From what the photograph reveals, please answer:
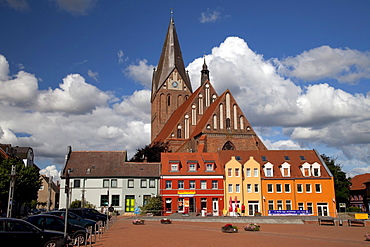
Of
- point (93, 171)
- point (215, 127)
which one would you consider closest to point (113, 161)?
point (93, 171)

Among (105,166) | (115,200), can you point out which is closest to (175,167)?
(115,200)

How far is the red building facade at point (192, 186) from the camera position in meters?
48.9

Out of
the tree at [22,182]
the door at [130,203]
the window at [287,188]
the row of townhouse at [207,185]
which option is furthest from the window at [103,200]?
the window at [287,188]

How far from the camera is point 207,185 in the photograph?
49.8 metres

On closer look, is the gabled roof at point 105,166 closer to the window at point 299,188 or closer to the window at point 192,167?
the window at point 192,167

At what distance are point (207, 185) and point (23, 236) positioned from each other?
36335mm

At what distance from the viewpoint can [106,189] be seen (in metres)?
50.5

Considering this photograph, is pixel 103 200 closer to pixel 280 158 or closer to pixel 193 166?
pixel 193 166

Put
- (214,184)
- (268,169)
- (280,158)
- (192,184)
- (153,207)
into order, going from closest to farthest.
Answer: (153,207) < (192,184) < (214,184) < (268,169) < (280,158)

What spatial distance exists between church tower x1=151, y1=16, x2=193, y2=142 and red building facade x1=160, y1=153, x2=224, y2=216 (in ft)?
131

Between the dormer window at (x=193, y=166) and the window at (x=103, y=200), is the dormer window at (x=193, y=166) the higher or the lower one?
the higher one

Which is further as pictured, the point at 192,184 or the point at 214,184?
the point at 214,184

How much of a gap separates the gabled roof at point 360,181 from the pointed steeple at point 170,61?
42830 millimetres

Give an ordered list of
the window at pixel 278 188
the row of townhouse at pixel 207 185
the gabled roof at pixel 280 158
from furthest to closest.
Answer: the gabled roof at pixel 280 158 < the window at pixel 278 188 < the row of townhouse at pixel 207 185
